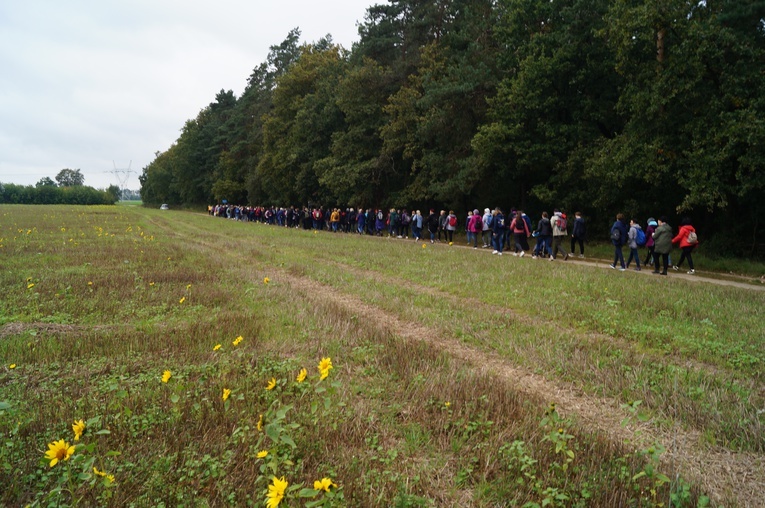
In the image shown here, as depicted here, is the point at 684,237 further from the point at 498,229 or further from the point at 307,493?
the point at 307,493

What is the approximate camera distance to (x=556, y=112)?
78.0 ft

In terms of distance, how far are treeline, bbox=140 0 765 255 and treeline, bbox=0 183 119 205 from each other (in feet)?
328

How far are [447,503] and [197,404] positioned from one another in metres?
2.12

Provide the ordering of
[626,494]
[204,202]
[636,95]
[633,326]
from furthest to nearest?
[204,202], [636,95], [633,326], [626,494]

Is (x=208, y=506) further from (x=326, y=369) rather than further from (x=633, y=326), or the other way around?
(x=633, y=326)

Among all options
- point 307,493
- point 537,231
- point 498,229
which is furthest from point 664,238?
point 307,493

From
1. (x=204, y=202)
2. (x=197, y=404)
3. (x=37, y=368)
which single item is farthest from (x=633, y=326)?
(x=204, y=202)

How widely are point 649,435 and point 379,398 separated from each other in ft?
7.37

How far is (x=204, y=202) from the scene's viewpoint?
90750 millimetres

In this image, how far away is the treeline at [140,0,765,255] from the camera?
15781mm

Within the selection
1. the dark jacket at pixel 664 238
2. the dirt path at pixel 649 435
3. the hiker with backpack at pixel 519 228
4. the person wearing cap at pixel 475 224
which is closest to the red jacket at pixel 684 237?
the dark jacket at pixel 664 238

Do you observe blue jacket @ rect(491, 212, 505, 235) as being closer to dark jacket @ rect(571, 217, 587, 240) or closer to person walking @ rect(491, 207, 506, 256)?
person walking @ rect(491, 207, 506, 256)

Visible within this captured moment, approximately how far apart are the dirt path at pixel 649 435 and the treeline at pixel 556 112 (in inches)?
573

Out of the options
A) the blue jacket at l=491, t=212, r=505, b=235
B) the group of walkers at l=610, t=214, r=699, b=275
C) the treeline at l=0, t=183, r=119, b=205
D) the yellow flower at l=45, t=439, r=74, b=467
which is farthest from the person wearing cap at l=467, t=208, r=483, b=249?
the treeline at l=0, t=183, r=119, b=205
